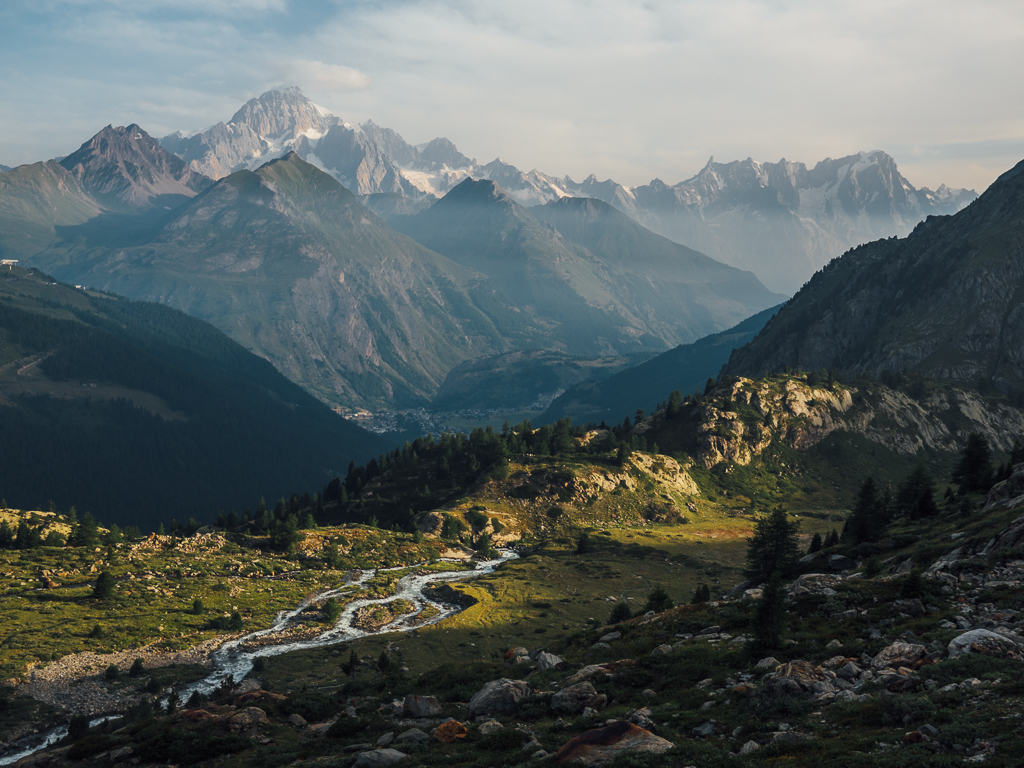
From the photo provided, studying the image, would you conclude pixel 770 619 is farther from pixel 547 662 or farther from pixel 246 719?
pixel 246 719

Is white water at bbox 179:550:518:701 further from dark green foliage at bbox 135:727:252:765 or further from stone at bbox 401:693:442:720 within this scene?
stone at bbox 401:693:442:720

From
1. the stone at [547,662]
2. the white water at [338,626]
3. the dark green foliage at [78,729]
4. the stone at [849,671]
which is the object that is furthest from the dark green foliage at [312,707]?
the stone at [849,671]

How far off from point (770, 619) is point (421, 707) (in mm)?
27069

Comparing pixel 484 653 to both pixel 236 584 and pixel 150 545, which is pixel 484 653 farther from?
pixel 150 545

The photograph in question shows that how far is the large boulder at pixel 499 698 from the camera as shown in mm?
50969

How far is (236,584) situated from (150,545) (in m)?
34.1

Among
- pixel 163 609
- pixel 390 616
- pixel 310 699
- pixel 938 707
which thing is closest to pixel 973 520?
pixel 938 707

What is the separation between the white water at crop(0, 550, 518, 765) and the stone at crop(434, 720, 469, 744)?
4821 cm

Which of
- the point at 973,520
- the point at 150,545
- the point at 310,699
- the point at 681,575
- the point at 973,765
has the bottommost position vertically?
the point at 681,575

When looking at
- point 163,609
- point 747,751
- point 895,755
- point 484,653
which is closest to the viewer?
point 895,755

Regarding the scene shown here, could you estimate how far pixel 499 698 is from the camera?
5172cm

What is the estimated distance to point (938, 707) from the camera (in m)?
33.8

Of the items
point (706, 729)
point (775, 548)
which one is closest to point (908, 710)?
point (706, 729)

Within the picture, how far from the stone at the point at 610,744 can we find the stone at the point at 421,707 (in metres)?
18.1
